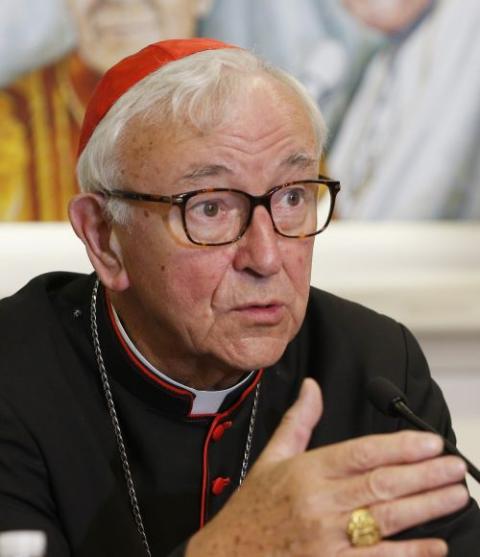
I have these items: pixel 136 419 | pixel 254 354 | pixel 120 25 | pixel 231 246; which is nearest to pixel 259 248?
pixel 231 246

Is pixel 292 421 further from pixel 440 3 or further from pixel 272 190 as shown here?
pixel 440 3

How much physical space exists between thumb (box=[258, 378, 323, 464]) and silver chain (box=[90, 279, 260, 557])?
21.7 inches

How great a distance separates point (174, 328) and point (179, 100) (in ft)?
1.27

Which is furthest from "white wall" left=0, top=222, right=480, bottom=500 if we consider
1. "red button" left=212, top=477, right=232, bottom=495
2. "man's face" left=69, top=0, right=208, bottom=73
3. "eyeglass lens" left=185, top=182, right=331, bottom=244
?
"eyeglass lens" left=185, top=182, right=331, bottom=244

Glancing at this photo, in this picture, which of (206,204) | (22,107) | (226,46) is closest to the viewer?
(206,204)

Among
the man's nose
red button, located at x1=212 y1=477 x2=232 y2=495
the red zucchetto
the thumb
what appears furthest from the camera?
red button, located at x1=212 y1=477 x2=232 y2=495

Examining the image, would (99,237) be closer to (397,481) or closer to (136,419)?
(136,419)

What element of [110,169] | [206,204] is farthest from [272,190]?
[110,169]

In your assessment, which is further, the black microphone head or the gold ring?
the black microphone head

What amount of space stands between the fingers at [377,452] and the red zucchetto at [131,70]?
778 mm

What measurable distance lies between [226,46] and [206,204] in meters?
0.32

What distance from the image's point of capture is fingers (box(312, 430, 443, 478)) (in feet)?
4.59

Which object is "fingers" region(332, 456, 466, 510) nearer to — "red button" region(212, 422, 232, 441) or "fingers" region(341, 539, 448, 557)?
"fingers" region(341, 539, 448, 557)

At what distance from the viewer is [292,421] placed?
1.52 metres
